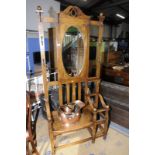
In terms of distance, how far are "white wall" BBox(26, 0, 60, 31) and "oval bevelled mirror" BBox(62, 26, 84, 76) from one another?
2.42m

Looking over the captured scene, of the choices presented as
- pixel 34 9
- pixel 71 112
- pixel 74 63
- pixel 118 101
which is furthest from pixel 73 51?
pixel 34 9

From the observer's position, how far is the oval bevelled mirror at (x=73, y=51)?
1871 millimetres

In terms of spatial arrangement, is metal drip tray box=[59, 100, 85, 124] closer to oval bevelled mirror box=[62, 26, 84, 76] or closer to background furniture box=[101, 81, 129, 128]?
oval bevelled mirror box=[62, 26, 84, 76]

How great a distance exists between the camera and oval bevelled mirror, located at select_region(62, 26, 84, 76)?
6.14ft

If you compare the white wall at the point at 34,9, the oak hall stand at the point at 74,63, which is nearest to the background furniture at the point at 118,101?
the oak hall stand at the point at 74,63

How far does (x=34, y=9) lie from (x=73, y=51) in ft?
9.09

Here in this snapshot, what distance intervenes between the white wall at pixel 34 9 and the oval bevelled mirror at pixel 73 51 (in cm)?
242

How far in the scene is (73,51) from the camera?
200 cm

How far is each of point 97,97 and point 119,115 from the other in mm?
454

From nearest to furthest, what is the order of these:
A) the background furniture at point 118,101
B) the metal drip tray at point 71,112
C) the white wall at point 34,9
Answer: the metal drip tray at point 71,112 → the background furniture at point 118,101 → the white wall at point 34,9

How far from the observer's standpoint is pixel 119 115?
2.28 m

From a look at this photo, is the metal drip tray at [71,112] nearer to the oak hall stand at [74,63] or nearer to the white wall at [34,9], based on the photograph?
the oak hall stand at [74,63]
